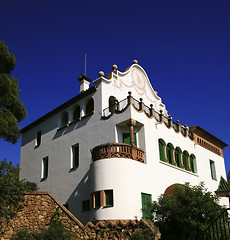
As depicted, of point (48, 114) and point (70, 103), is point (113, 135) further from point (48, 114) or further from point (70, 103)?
point (48, 114)

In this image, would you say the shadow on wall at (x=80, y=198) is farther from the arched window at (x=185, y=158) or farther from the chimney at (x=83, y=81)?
the chimney at (x=83, y=81)

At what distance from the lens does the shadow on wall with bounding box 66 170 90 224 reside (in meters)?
21.3

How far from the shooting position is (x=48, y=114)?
27672 mm

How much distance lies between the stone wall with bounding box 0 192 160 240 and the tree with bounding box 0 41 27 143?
337 centimetres

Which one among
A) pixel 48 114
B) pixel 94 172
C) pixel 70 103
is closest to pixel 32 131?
pixel 48 114

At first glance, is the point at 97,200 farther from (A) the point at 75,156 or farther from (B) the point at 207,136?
(B) the point at 207,136

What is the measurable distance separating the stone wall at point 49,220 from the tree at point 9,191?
1.24 feet

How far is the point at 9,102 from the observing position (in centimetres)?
1673

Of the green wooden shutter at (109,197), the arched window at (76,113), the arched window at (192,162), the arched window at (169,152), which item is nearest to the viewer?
the green wooden shutter at (109,197)

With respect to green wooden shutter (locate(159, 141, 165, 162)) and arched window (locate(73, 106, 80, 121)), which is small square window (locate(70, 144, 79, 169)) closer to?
arched window (locate(73, 106, 80, 121))

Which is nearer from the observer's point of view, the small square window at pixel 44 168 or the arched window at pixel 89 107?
the arched window at pixel 89 107

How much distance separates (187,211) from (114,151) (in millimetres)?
5429

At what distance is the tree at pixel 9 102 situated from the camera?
16106 millimetres

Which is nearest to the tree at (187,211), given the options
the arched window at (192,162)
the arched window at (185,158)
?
the arched window at (185,158)
